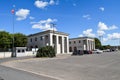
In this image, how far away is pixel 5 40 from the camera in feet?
217

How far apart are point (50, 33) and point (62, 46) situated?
9.41 metres

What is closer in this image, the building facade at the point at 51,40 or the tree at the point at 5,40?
the tree at the point at 5,40

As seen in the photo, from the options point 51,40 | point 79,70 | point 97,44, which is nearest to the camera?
point 79,70

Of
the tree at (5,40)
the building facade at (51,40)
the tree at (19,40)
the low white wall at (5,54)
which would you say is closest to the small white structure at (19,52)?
the low white wall at (5,54)

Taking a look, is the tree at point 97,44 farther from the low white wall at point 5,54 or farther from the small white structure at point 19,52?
the low white wall at point 5,54

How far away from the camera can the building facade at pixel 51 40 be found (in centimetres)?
7594

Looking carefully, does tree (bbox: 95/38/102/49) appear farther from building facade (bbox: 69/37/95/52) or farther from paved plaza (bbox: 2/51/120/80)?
paved plaza (bbox: 2/51/120/80)

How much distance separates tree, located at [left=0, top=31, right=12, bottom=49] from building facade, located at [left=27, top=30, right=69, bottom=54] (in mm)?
14307

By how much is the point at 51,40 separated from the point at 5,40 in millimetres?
17813

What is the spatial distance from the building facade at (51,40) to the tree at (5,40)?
14.3 meters

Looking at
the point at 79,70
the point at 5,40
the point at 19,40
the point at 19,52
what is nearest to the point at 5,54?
the point at 19,52

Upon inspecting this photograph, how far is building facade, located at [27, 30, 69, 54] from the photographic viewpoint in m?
75.9

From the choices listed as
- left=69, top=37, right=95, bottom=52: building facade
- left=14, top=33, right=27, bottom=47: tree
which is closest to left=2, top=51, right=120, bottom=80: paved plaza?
left=14, top=33, right=27, bottom=47: tree

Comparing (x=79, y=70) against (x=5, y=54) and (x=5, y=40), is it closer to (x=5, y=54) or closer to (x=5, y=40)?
(x=5, y=54)
